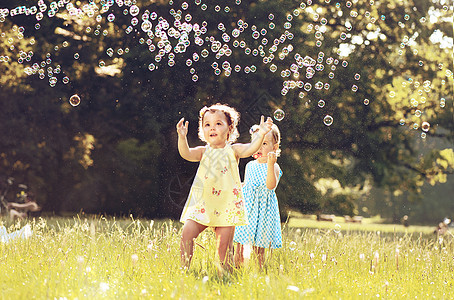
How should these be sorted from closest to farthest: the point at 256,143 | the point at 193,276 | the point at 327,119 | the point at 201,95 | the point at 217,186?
the point at 193,276
the point at 256,143
the point at 217,186
the point at 327,119
the point at 201,95

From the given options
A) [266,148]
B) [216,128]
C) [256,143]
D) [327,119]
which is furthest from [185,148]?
[327,119]

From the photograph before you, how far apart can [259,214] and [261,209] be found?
0.05m

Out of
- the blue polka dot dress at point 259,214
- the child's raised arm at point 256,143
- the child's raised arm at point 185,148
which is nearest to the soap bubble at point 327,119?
the blue polka dot dress at point 259,214

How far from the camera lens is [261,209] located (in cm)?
487

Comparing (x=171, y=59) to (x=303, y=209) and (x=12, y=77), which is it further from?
(x=303, y=209)

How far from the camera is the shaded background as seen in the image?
11.3 m

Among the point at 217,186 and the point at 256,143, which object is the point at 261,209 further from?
the point at 256,143

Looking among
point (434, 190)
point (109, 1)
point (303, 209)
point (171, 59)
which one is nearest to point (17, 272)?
point (109, 1)

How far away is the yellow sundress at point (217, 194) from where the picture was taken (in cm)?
420

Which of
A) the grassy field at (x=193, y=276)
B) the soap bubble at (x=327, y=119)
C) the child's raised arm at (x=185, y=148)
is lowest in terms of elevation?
the grassy field at (x=193, y=276)

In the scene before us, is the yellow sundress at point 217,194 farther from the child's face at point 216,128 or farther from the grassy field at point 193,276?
the grassy field at point 193,276

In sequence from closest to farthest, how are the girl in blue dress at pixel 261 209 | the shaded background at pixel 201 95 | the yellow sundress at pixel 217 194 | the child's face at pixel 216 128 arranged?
1. the yellow sundress at pixel 217 194
2. the child's face at pixel 216 128
3. the girl in blue dress at pixel 261 209
4. the shaded background at pixel 201 95

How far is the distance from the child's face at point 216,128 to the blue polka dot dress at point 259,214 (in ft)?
2.21

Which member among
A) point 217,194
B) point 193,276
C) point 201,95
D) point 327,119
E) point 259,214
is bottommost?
point 193,276
